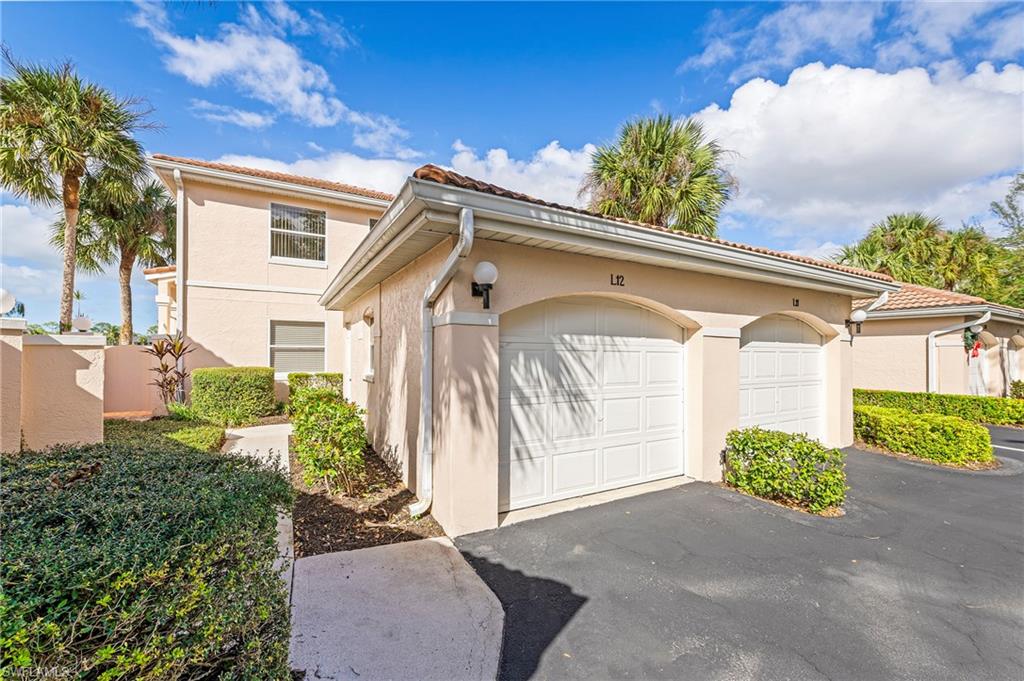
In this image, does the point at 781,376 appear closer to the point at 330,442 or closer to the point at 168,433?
the point at 330,442

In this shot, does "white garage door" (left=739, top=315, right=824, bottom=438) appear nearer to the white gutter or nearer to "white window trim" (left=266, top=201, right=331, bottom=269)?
"white window trim" (left=266, top=201, right=331, bottom=269)

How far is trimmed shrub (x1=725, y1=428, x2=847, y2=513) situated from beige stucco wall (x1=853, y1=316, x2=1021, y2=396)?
891 centimetres

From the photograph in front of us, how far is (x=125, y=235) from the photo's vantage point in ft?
53.5

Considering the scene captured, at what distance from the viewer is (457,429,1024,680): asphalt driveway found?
2.76 metres

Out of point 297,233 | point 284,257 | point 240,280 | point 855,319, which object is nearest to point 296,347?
point 240,280

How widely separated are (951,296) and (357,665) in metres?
16.2

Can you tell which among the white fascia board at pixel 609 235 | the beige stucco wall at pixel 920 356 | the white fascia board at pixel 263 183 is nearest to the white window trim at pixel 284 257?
the white fascia board at pixel 263 183

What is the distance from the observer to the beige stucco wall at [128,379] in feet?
42.1

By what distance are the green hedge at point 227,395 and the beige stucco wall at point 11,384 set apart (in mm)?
5413

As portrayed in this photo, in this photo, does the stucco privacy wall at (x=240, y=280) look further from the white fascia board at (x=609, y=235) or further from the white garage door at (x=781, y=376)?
the white garage door at (x=781, y=376)

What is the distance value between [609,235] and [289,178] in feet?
37.4

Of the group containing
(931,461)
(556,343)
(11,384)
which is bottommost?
(931,461)

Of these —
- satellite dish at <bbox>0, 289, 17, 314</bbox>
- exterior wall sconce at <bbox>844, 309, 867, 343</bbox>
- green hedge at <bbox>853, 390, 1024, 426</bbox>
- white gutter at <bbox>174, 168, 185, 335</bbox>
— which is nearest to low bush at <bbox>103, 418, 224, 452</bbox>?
satellite dish at <bbox>0, 289, 17, 314</bbox>

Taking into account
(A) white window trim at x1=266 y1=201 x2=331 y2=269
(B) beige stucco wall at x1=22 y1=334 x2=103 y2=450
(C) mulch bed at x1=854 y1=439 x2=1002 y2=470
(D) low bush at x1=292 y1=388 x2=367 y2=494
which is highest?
(A) white window trim at x1=266 y1=201 x2=331 y2=269
